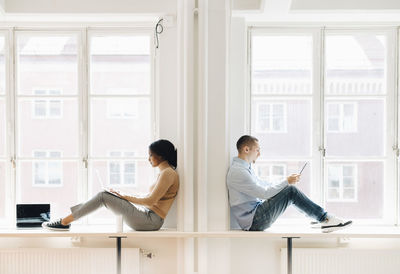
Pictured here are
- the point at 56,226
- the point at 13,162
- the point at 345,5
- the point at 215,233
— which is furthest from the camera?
the point at 13,162

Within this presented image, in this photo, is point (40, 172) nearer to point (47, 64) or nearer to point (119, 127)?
point (119, 127)

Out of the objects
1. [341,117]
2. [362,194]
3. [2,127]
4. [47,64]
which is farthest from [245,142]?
[2,127]

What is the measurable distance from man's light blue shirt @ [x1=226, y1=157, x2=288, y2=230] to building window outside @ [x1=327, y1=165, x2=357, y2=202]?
736mm

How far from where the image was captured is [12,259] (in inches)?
132

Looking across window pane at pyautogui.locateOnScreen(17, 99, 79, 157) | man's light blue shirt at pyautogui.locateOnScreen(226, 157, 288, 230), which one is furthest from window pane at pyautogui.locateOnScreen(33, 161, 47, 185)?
man's light blue shirt at pyautogui.locateOnScreen(226, 157, 288, 230)

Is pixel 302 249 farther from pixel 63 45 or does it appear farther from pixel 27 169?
pixel 63 45

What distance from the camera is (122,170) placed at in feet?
12.1

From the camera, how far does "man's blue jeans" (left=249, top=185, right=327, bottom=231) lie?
3.18 meters

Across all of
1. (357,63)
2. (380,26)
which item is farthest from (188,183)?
(380,26)

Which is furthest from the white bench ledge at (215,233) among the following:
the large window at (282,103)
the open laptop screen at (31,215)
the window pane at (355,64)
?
the window pane at (355,64)

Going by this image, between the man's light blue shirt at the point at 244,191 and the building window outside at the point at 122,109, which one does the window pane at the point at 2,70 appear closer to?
the building window outside at the point at 122,109

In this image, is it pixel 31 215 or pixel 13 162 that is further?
pixel 13 162

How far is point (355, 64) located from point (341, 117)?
1.63 ft

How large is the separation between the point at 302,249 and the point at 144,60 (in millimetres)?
2135
